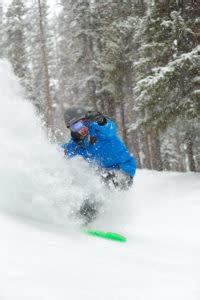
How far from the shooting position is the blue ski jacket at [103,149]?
6.55 meters

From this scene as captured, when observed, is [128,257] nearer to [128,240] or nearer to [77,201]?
[128,240]

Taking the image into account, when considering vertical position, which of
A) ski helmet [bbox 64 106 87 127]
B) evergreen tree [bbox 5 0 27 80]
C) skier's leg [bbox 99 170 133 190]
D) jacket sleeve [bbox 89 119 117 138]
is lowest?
evergreen tree [bbox 5 0 27 80]

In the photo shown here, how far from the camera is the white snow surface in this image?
9.80 feet

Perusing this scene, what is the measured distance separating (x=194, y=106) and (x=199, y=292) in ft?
35.6

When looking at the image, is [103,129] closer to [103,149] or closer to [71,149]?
[103,149]

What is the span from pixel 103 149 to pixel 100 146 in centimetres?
8

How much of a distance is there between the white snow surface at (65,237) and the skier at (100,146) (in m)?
0.25

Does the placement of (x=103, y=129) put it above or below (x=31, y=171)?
below

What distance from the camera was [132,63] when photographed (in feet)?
80.8

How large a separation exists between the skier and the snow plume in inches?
13.8

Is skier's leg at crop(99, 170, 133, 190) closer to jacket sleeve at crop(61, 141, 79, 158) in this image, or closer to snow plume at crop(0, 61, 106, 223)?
snow plume at crop(0, 61, 106, 223)

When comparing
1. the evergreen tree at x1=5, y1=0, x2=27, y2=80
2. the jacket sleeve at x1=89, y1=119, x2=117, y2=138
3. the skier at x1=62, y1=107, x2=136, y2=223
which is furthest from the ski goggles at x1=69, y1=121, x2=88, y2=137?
the evergreen tree at x1=5, y1=0, x2=27, y2=80

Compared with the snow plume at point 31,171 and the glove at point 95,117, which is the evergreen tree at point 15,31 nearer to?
the glove at point 95,117

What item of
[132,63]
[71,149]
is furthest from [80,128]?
[132,63]
